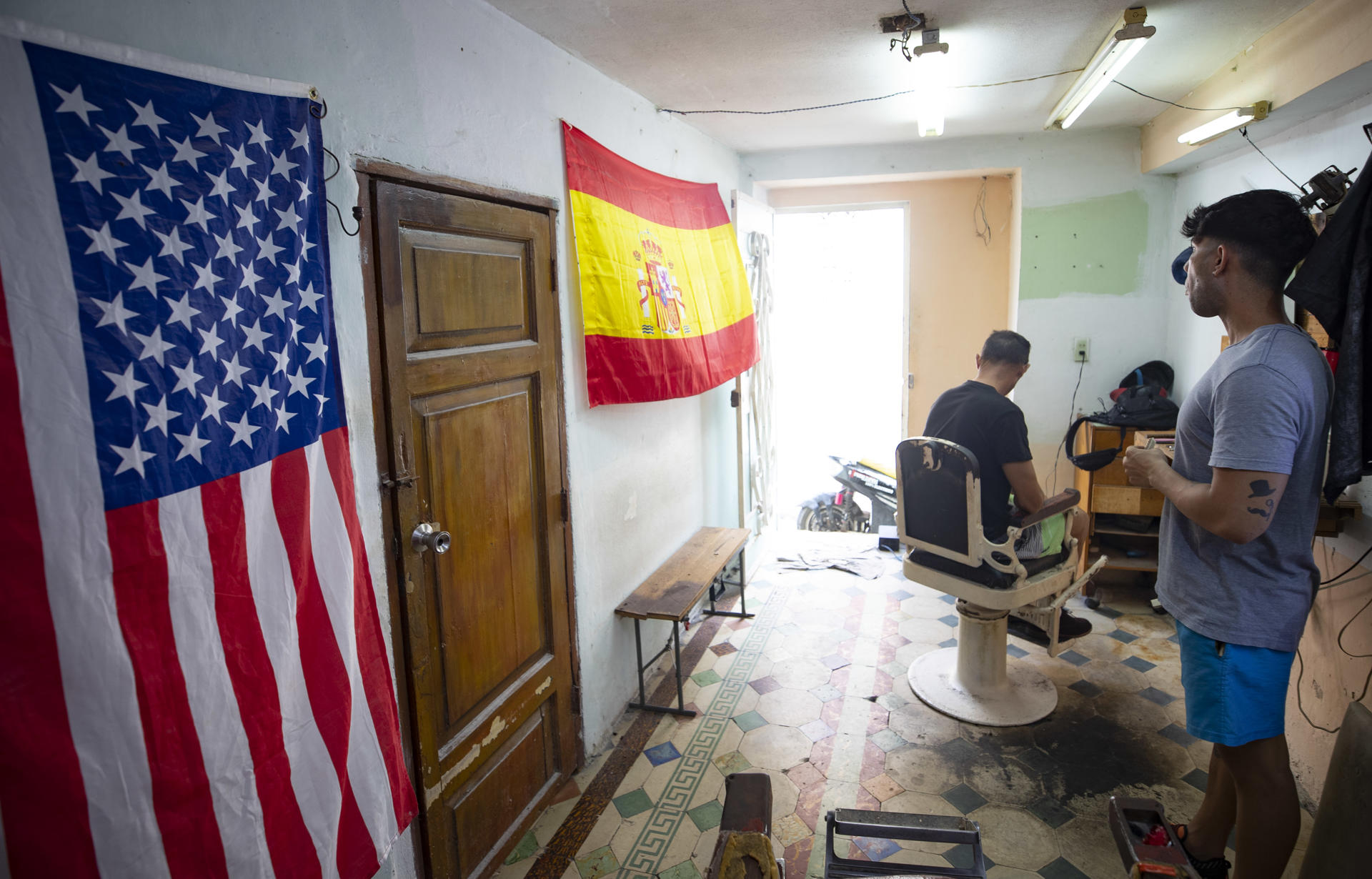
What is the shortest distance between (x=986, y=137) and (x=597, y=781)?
459 cm

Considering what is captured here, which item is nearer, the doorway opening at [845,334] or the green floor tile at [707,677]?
the green floor tile at [707,677]

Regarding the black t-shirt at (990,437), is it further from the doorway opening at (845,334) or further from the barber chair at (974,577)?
the doorway opening at (845,334)

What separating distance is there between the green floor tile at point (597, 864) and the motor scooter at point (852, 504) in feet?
13.3

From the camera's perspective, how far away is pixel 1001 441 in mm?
3020

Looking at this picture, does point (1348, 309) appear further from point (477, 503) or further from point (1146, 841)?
point (477, 503)

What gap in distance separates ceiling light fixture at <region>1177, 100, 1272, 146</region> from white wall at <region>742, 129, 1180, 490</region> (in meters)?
0.96

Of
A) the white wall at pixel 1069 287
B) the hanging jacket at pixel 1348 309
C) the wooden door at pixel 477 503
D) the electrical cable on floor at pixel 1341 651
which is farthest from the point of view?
the white wall at pixel 1069 287

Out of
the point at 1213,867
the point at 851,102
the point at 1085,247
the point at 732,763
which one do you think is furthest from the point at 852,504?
the point at 1213,867

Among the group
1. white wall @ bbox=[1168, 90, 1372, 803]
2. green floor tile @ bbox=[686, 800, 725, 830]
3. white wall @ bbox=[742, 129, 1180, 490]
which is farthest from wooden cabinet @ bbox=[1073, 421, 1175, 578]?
green floor tile @ bbox=[686, 800, 725, 830]

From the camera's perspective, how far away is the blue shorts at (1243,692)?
1.92 m

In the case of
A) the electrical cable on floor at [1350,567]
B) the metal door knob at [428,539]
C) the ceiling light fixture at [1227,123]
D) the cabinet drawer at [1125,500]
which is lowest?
the cabinet drawer at [1125,500]

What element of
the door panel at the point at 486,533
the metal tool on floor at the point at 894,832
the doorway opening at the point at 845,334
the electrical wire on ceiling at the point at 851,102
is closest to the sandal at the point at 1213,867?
the metal tool on floor at the point at 894,832

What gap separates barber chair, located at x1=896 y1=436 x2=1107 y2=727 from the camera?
2.96m

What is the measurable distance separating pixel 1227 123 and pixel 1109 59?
27.8 inches
